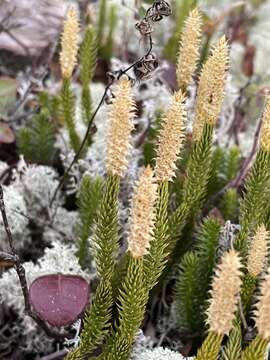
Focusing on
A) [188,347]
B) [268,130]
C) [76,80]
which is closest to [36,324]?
[188,347]

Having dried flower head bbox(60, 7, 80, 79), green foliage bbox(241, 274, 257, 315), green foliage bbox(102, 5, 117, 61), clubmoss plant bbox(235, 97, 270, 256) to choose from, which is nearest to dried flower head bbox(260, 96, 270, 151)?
clubmoss plant bbox(235, 97, 270, 256)

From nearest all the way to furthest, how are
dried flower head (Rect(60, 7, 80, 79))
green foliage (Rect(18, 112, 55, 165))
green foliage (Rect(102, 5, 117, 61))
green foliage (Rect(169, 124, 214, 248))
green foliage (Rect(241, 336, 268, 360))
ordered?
green foliage (Rect(241, 336, 268, 360))
green foliage (Rect(169, 124, 214, 248))
dried flower head (Rect(60, 7, 80, 79))
green foliage (Rect(18, 112, 55, 165))
green foliage (Rect(102, 5, 117, 61))

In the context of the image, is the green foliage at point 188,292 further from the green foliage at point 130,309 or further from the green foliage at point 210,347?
the green foliage at point 210,347

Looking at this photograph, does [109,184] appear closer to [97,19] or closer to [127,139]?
[127,139]

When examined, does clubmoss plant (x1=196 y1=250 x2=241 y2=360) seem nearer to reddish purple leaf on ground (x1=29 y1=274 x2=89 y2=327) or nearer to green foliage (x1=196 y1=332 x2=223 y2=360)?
green foliage (x1=196 y1=332 x2=223 y2=360)

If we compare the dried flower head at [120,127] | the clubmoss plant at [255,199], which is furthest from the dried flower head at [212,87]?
the dried flower head at [120,127]

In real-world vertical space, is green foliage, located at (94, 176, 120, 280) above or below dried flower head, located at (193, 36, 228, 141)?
below
